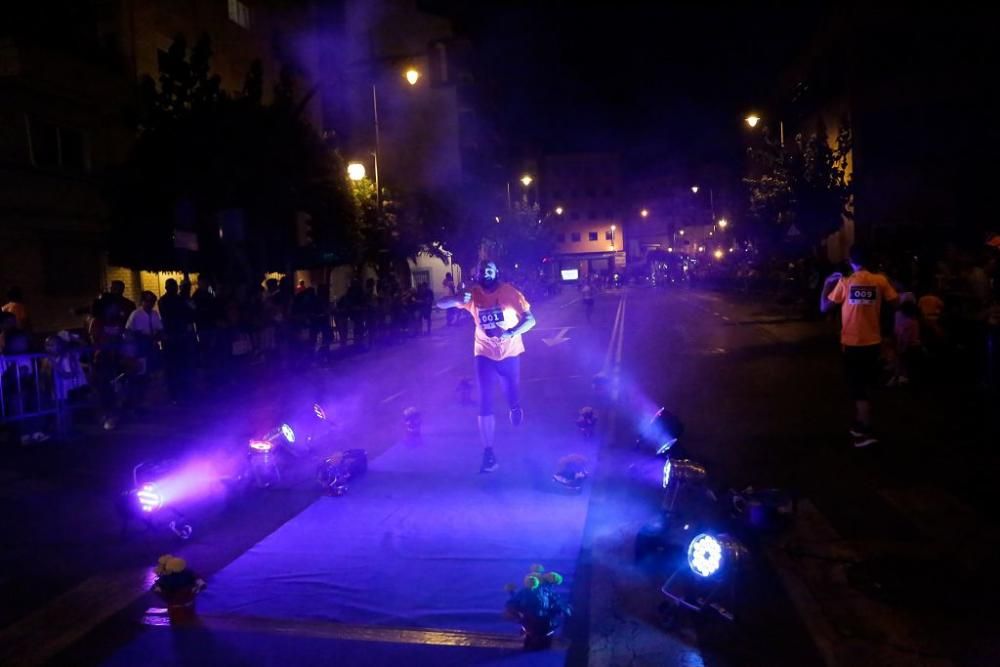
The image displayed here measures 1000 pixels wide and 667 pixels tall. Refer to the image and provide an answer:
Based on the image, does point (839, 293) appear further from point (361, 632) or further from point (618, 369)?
point (618, 369)

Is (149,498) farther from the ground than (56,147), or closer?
closer

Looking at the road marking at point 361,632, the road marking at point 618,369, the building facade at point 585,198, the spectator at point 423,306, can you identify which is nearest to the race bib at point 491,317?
the road marking at point 361,632

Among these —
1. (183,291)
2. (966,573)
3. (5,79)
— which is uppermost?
(5,79)

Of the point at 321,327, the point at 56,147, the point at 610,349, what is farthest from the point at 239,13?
the point at 610,349

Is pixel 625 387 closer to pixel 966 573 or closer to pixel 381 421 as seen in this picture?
pixel 381 421

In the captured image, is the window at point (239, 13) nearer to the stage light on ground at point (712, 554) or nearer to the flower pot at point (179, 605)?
the flower pot at point (179, 605)

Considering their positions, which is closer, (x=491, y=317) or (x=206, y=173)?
(x=491, y=317)

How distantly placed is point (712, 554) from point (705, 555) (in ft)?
0.13

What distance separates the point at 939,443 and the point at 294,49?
2838 cm

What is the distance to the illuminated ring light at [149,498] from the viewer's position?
616 centimetres

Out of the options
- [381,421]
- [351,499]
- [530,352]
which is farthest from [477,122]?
[351,499]

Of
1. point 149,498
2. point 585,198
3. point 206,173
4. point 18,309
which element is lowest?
point 149,498

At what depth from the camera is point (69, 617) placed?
189 inches

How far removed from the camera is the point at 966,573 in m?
4.93
